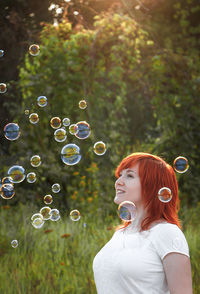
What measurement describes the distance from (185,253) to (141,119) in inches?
275

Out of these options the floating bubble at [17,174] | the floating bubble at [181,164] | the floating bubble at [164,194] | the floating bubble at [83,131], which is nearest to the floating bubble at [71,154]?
the floating bubble at [83,131]

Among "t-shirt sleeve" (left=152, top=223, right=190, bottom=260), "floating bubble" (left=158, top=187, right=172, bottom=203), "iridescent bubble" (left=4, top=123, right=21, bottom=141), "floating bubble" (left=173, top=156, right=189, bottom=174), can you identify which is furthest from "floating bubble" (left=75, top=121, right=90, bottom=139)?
"t-shirt sleeve" (left=152, top=223, right=190, bottom=260)

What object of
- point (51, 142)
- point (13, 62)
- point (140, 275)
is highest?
point (13, 62)

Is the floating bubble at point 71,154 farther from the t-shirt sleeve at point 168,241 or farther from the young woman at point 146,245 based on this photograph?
the t-shirt sleeve at point 168,241

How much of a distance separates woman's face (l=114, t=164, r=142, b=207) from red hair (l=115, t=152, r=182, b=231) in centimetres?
2

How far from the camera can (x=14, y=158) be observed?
5.92 metres

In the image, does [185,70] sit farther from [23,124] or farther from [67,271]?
[67,271]

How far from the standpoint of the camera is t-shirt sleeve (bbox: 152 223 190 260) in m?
1.79

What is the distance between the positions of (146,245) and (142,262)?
0.08 meters

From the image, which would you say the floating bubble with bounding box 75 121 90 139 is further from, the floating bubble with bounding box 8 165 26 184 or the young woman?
the young woman

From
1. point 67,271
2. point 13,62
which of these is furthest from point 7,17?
point 67,271

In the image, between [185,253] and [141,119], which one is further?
[141,119]

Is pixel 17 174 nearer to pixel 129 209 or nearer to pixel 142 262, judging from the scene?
pixel 129 209

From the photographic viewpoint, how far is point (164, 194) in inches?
76.3
